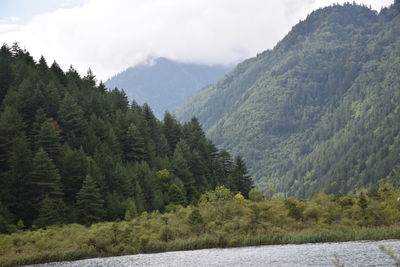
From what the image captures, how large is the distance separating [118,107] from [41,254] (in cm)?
11230

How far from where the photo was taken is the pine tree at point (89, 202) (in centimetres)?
10244

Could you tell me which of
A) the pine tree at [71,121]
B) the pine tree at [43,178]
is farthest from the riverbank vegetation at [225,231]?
the pine tree at [71,121]

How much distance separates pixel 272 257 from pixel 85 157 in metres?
73.2

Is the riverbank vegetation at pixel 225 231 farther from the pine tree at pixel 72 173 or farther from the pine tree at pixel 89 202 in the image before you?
the pine tree at pixel 72 173

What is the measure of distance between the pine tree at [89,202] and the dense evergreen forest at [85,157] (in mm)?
219

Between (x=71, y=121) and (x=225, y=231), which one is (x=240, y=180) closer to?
(x=71, y=121)

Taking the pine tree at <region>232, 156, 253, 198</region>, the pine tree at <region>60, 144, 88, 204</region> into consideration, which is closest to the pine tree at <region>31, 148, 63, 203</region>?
the pine tree at <region>60, 144, 88, 204</region>

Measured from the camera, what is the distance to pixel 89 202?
4097 inches

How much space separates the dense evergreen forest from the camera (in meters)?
101

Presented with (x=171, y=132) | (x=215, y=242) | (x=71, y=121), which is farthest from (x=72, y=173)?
(x=171, y=132)

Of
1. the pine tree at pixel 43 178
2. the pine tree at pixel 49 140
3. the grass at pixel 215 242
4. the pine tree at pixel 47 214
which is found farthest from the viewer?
the pine tree at pixel 49 140

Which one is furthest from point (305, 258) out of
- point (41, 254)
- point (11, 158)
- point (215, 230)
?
point (11, 158)

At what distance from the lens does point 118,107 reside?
175250mm

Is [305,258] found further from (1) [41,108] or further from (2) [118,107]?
(2) [118,107]
